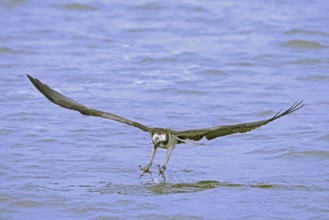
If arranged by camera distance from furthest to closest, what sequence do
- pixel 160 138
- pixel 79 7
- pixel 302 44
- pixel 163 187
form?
pixel 79 7 < pixel 302 44 < pixel 163 187 < pixel 160 138

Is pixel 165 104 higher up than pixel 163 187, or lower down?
higher up

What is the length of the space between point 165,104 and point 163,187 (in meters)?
4.02

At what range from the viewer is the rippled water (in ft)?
32.8

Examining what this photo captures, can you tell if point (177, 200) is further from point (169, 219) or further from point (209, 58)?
point (209, 58)

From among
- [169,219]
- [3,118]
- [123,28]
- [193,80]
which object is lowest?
[169,219]

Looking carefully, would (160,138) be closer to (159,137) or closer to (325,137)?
(159,137)

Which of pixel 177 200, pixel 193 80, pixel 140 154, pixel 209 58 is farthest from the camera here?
pixel 209 58

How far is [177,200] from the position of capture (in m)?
10.0

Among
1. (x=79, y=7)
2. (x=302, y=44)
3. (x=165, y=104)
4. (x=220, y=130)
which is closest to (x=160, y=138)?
(x=220, y=130)

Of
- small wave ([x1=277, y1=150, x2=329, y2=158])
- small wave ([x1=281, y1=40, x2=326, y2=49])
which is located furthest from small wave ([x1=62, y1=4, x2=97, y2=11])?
small wave ([x1=277, y1=150, x2=329, y2=158])

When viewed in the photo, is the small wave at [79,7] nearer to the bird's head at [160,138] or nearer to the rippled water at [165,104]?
the rippled water at [165,104]

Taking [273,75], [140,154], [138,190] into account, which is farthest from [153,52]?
[138,190]

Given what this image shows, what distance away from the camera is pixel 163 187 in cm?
1055

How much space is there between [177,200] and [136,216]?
25.9 inches
